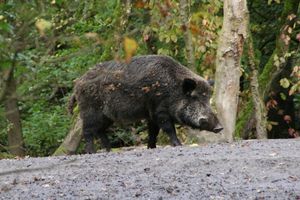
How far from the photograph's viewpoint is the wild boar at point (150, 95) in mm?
11305

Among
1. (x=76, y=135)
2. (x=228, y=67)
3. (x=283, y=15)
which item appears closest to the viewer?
(x=228, y=67)

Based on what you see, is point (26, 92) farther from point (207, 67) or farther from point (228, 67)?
point (207, 67)

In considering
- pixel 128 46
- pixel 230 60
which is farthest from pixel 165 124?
pixel 128 46

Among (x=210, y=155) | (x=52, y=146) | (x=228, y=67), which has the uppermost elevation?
(x=228, y=67)

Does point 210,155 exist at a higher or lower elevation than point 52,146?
higher

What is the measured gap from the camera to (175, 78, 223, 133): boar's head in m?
11.4

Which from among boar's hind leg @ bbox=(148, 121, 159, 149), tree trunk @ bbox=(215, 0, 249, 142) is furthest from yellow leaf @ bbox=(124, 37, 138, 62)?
tree trunk @ bbox=(215, 0, 249, 142)

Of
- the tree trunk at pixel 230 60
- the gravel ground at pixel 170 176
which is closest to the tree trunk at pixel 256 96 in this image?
the tree trunk at pixel 230 60

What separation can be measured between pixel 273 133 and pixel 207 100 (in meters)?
8.66

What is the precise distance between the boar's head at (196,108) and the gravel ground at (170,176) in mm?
1820

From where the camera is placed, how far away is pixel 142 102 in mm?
11328

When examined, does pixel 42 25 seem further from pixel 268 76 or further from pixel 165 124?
pixel 268 76

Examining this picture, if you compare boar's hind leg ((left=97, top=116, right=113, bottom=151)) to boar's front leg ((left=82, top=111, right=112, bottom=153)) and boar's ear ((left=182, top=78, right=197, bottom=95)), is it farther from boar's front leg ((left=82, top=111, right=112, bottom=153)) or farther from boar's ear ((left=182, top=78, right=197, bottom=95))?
boar's ear ((left=182, top=78, right=197, bottom=95))

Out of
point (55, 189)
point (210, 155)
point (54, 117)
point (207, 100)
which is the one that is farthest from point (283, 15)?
point (55, 189)
